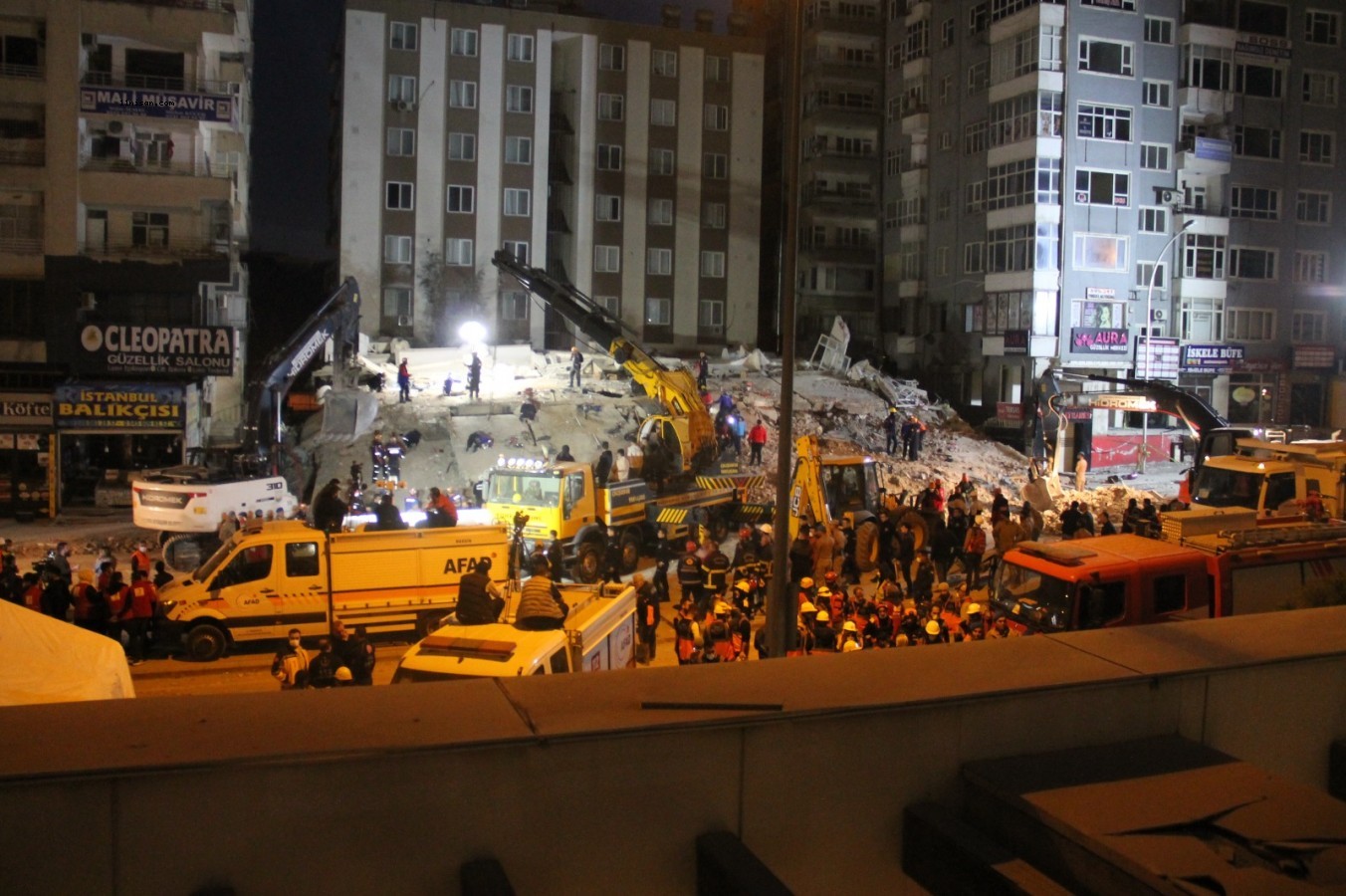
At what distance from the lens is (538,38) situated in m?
50.7

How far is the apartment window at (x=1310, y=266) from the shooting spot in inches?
1889

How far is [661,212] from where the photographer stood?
53719mm

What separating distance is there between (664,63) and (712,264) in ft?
32.5

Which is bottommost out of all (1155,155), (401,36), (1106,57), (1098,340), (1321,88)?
(1098,340)

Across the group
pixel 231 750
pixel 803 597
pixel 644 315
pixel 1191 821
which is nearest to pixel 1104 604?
pixel 803 597

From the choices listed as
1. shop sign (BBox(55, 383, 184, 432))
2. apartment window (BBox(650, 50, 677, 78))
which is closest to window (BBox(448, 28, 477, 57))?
apartment window (BBox(650, 50, 677, 78))

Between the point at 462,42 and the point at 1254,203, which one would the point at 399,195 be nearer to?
the point at 462,42

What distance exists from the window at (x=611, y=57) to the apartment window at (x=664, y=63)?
4.87 ft

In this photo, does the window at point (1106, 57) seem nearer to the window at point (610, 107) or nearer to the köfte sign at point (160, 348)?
the window at point (610, 107)

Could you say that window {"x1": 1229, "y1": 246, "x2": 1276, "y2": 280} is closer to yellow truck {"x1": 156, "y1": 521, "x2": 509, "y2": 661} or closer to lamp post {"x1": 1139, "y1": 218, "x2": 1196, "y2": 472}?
lamp post {"x1": 1139, "y1": 218, "x2": 1196, "y2": 472}

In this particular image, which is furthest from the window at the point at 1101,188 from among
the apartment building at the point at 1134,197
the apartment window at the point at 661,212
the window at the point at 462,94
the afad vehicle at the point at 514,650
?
the afad vehicle at the point at 514,650

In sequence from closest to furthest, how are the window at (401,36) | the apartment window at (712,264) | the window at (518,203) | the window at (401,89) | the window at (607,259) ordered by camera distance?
the window at (401,36) < the window at (401,89) < the window at (518,203) < the window at (607,259) < the apartment window at (712,264)

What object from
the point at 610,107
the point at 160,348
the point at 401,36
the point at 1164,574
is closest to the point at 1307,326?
the point at 610,107

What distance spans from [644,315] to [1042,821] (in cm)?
5113
